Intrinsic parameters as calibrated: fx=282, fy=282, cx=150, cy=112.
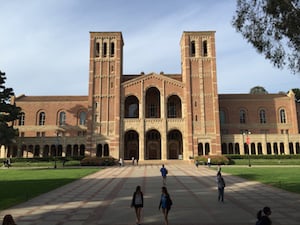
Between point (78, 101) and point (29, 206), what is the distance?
169 ft

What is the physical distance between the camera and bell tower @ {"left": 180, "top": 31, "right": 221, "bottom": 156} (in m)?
51.1

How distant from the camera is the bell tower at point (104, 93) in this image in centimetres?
5097

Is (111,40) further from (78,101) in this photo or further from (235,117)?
(235,117)

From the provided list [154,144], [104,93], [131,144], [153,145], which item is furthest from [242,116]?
[104,93]

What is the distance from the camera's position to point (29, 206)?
12.5 m

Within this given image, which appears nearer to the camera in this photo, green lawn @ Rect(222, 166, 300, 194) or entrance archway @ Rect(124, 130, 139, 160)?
green lawn @ Rect(222, 166, 300, 194)

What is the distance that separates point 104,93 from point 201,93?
18.2m

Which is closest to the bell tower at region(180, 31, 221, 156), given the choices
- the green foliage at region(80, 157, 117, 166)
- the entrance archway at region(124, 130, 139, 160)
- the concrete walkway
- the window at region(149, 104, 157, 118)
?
the window at region(149, 104, 157, 118)

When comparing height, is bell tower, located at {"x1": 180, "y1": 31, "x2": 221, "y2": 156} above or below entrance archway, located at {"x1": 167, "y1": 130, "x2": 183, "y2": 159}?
above

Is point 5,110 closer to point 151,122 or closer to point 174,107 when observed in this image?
point 151,122

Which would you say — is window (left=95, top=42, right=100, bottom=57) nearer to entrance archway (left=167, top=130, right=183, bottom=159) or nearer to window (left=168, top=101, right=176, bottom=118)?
window (left=168, top=101, right=176, bottom=118)

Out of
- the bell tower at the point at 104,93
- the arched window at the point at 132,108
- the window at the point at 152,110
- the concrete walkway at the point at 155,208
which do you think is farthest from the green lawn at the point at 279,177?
the arched window at the point at 132,108

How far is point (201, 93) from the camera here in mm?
52781

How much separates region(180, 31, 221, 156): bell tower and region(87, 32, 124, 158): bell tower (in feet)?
42.2
